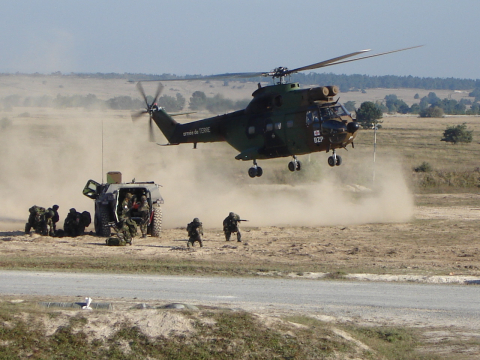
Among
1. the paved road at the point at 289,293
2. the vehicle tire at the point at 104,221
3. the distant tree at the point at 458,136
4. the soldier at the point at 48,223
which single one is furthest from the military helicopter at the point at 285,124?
the distant tree at the point at 458,136

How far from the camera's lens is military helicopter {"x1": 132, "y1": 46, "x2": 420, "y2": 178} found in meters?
19.4

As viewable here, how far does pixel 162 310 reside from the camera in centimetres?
1000

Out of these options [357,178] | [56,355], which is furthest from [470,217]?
[56,355]

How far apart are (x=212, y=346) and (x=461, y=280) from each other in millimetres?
7518

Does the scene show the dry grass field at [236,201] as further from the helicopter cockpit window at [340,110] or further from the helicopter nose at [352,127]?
the helicopter cockpit window at [340,110]

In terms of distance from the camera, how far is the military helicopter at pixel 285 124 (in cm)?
1936

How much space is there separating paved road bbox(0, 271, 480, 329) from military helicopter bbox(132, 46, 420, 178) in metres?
6.23

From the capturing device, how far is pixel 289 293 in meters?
13.0

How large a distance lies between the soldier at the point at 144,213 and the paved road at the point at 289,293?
18.9 feet

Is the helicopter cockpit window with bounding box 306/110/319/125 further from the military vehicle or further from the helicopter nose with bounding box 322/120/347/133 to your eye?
the military vehicle

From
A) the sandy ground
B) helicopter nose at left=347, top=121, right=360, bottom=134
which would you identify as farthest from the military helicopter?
the sandy ground

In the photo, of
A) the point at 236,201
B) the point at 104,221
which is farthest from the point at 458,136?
the point at 104,221

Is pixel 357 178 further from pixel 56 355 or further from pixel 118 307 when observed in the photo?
pixel 56 355

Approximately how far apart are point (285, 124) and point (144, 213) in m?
5.12
